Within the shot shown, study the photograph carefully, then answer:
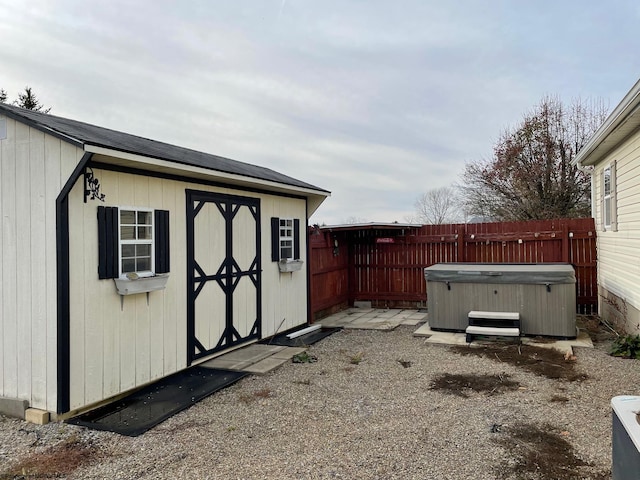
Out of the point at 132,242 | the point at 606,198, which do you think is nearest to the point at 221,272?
the point at 132,242

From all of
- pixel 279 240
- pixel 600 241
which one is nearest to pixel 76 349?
pixel 279 240

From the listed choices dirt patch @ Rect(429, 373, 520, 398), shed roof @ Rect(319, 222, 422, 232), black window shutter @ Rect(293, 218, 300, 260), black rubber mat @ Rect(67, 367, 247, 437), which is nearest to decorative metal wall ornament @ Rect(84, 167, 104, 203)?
black rubber mat @ Rect(67, 367, 247, 437)

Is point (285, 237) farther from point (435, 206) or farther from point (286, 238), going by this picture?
point (435, 206)

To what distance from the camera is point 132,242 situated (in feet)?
15.0

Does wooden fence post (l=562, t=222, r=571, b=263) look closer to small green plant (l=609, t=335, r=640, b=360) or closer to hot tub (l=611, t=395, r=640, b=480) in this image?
small green plant (l=609, t=335, r=640, b=360)

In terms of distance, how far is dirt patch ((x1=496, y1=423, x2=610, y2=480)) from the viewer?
9.09 feet

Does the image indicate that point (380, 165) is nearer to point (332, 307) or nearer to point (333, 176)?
point (333, 176)

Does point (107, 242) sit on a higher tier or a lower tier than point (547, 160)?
lower

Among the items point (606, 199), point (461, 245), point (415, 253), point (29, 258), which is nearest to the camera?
point (29, 258)

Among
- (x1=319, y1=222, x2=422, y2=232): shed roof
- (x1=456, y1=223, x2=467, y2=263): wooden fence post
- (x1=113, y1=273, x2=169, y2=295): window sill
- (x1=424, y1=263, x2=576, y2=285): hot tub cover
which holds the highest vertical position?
(x1=319, y1=222, x2=422, y2=232): shed roof

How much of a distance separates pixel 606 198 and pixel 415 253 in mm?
3769

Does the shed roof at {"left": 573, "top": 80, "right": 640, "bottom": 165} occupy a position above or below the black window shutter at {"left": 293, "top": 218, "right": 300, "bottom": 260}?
above

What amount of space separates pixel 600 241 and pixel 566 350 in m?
3.33

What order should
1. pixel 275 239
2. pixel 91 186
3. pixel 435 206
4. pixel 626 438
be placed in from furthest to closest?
pixel 435 206 < pixel 275 239 < pixel 91 186 < pixel 626 438
